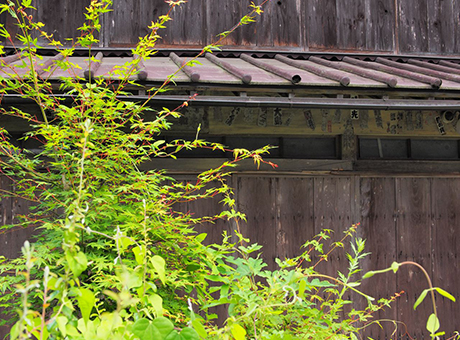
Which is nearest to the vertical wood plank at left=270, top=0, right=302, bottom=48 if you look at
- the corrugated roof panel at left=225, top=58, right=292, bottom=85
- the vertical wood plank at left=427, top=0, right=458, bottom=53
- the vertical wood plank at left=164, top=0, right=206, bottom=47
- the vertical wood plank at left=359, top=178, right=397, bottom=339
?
the vertical wood plank at left=164, top=0, right=206, bottom=47

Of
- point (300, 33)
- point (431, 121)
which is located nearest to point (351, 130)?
point (431, 121)

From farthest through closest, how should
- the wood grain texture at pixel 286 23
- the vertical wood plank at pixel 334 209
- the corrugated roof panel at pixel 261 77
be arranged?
the wood grain texture at pixel 286 23 → the vertical wood plank at pixel 334 209 → the corrugated roof panel at pixel 261 77

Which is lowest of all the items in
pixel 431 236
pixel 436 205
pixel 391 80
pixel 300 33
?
pixel 431 236

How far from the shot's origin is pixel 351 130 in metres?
5.43

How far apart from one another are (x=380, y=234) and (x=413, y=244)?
17.5 inches

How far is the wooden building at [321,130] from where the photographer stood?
4656mm

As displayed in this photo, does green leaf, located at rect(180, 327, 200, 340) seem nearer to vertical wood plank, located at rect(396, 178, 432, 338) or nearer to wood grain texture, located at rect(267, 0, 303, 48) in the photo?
vertical wood plank, located at rect(396, 178, 432, 338)

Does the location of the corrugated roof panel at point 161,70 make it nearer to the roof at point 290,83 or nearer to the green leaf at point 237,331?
the roof at point 290,83

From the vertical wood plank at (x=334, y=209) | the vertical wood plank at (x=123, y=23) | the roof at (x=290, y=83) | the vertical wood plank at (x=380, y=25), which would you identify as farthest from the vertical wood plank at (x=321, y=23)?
the vertical wood plank at (x=123, y=23)

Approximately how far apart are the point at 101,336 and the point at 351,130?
4627 millimetres

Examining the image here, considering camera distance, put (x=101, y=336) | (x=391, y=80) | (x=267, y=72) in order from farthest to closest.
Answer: (x=267, y=72), (x=391, y=80), (x=101, y=336)

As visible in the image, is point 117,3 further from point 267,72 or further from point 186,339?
point 186,339

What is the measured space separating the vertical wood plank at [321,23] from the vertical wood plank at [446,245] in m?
2.38

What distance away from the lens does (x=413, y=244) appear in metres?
5.51
